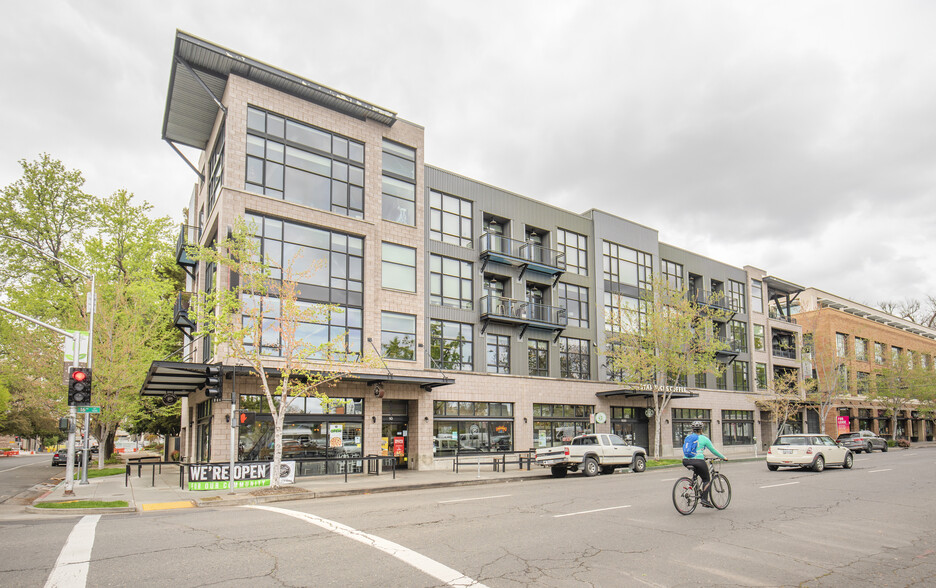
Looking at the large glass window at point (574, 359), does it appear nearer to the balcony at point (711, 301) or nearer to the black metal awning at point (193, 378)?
the black metal awning at point (193, 378)

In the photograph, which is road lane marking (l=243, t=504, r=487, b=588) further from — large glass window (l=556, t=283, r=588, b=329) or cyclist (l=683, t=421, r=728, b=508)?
large glass window (l=556, t=283, r=588, b=329)

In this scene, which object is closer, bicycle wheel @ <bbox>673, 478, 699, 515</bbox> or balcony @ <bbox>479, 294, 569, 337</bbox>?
bicycle wheel @ <bbox>673, 478, 699, 515</bbox>

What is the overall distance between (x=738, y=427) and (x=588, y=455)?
1104 inches

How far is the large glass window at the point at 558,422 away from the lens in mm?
33875

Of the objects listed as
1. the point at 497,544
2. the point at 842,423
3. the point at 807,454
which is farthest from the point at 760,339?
the point at 497,544

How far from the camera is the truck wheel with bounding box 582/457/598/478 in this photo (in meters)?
24.2

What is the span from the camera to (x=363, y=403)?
2695 centimetres

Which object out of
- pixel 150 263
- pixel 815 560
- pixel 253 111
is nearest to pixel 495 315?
pixel 253 111

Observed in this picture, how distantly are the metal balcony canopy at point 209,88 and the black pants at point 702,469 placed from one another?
21935mm

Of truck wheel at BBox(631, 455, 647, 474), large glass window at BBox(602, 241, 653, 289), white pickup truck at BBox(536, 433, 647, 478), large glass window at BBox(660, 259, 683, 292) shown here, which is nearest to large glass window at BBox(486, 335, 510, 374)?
white pickup truck at BBox(536, 433, 647, 478)

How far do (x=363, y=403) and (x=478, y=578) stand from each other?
2023 centimetres

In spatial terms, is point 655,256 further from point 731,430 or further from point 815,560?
point 815,560

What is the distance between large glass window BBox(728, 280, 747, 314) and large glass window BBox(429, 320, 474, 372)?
26.4 metres

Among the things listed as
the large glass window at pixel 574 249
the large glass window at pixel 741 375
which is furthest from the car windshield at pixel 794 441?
the large glass window at pixel 741 375
